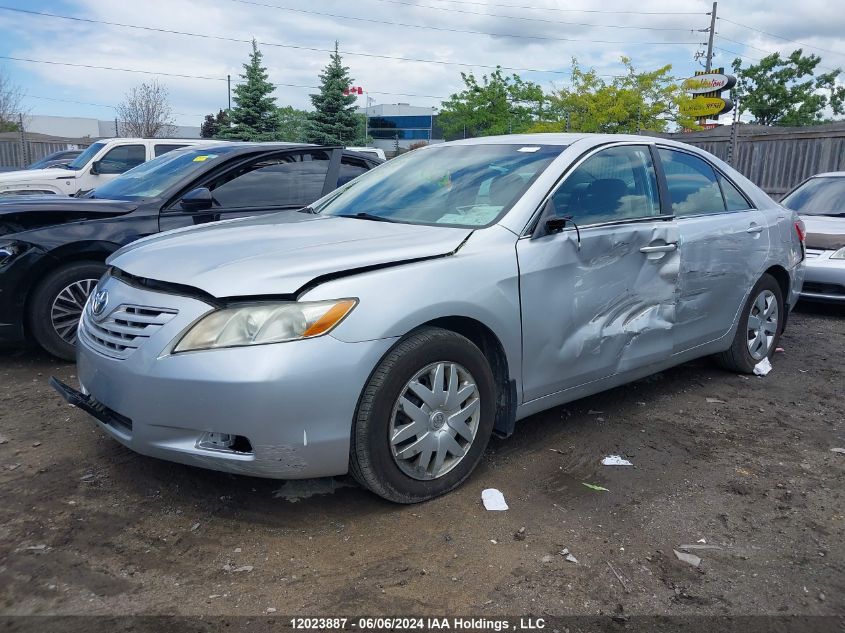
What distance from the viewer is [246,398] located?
2.64 meters

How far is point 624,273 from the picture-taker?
3.91m

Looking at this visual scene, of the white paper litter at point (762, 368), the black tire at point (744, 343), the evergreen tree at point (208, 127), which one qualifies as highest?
the evergreen tree at point (208, 127)

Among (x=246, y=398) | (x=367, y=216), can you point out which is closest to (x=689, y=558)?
(x=246, y=398)

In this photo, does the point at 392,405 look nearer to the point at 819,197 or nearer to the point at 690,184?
the point at 690,184

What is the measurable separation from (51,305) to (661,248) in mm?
4171

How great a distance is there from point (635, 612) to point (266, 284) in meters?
1.82

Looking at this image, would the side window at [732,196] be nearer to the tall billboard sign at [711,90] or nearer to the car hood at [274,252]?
the car hood at [274,252]

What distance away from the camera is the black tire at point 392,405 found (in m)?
2.86

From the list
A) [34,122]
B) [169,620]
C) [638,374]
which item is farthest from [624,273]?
[34,122]

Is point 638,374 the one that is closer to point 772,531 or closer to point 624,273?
point 624,273

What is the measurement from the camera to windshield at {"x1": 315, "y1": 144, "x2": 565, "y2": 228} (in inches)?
144

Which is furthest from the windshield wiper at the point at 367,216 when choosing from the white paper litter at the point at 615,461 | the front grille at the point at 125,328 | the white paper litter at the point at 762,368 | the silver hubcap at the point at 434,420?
the white paper litter at the point at 762,368

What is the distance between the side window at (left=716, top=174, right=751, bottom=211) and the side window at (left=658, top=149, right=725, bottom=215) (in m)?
0.07

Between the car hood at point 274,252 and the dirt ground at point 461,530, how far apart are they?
102 centimetres
